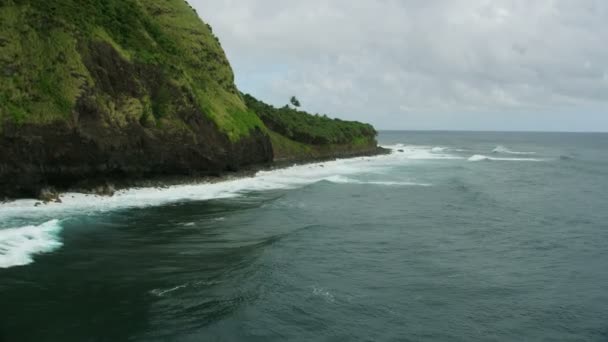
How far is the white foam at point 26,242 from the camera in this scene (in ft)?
78.6

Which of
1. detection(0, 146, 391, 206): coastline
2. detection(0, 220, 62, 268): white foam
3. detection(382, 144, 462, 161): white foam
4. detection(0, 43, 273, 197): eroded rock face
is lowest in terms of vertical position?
detection(0, 220, 62, 268): white foam

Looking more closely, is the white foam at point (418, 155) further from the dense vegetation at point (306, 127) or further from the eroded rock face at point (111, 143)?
the eroded rock face at point (111, 143)

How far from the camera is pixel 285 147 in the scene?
272 ft

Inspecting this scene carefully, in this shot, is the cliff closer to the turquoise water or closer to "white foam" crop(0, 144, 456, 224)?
"white foam" crop(0, 144, 456, 224)

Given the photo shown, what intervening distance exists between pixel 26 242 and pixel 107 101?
21960 mm

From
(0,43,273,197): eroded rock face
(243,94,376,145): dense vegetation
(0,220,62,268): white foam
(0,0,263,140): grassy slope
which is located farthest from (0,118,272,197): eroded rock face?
(243,94,376,145): dense vegetation

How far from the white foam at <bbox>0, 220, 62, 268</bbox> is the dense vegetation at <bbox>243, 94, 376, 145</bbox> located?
2302 inches

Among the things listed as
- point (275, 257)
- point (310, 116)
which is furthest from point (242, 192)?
point (310, 116)

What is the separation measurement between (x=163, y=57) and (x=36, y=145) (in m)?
20.9

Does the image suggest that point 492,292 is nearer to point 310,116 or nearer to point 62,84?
point 62,84

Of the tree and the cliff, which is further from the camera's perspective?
the tree

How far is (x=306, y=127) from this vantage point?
304 feet

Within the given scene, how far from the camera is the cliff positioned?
3969cm

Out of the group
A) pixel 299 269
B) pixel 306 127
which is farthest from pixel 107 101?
pixel 306 127
